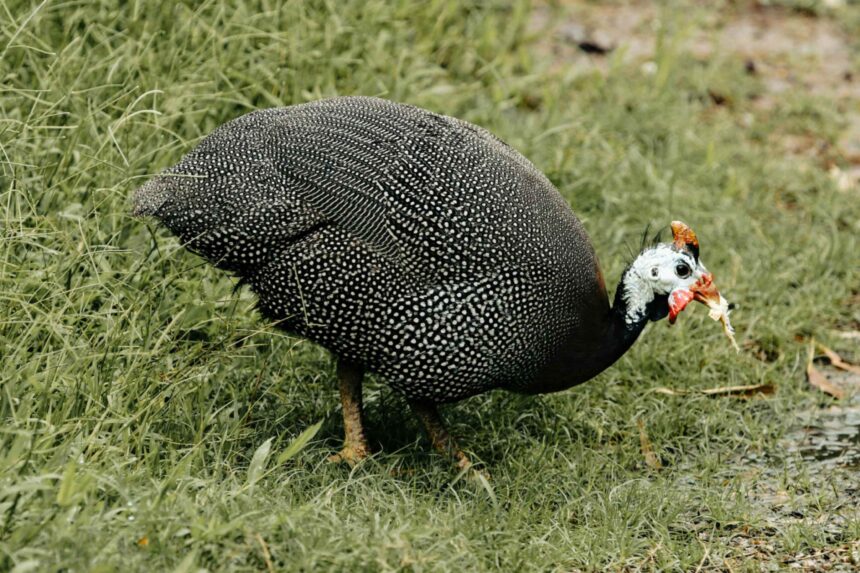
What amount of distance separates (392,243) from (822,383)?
6.46 ft

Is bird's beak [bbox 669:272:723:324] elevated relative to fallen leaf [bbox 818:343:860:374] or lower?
elevated

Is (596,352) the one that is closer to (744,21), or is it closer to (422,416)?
(422,416)

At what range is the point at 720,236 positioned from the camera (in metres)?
5.34

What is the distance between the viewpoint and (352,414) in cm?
381

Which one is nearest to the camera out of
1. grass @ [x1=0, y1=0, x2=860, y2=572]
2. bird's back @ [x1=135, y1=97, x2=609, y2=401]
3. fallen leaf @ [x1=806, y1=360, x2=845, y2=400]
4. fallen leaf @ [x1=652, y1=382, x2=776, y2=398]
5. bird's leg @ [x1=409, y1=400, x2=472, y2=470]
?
grass @ [x1=0, y1=0, x2=860, y2=572]

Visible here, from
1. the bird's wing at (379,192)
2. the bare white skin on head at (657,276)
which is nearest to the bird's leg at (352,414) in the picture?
the bird's wing at (379,192)

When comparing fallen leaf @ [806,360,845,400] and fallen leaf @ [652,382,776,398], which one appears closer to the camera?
fallen leaf @ [652,382,776,398]

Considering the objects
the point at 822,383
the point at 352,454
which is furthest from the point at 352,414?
the point at 822,383

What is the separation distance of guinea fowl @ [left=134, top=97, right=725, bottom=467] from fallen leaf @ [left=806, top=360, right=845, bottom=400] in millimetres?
999

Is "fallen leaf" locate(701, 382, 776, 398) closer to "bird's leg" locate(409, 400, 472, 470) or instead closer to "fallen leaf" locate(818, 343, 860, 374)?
"fallen leaf" locate(818, 343, 860, 374)

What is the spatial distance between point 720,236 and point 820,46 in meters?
2.69

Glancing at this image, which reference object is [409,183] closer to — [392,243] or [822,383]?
[392,243]

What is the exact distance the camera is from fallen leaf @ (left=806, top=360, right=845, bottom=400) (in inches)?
176

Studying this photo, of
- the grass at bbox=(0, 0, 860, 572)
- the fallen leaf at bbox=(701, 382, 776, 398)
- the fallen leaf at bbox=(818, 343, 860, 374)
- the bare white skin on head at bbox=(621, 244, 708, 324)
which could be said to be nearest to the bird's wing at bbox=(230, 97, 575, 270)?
the bare white skin on head at bbox=(621, 244, 708, 324)
